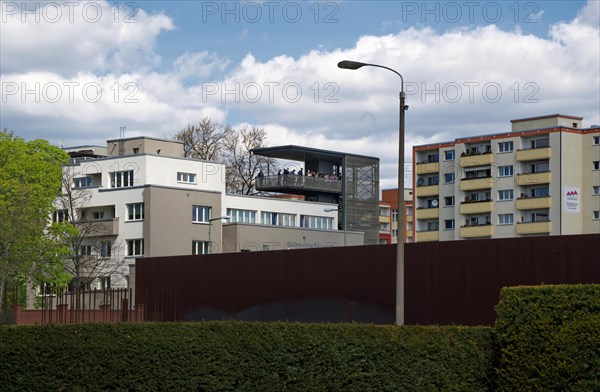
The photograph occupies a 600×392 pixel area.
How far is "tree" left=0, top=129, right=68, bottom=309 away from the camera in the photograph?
64688 millimetres

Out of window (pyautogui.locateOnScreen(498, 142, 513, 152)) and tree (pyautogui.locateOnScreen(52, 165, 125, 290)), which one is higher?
window (pyautogui.locateOnScreen(498, 142, 513, 152))

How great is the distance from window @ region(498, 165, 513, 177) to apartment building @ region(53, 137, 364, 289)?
89.5 feet

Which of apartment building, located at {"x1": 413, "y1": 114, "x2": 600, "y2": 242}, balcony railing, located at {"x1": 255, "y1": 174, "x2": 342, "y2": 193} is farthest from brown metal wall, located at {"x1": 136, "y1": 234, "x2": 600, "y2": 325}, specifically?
apartment building, located at {"x1": 413, "y1": 114, "x2": 600, "y2": 242}

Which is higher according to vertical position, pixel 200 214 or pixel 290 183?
pixel 290 183

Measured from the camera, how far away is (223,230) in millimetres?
89938

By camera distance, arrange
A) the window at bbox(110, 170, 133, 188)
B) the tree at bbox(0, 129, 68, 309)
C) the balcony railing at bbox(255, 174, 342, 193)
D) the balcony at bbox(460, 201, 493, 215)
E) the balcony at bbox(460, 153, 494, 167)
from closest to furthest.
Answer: the tree at bbox(0, 129, 68, 309)
the window at bbox(110, 170, 133, 188)
the balcony railing at bbox(255, 174, 342, 193)
the balcony at bbox(460, 201, 493, 215)
the balcony at bbox(460, 153, 494, 167)

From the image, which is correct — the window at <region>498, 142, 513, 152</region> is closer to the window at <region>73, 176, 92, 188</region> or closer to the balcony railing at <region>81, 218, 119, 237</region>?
the window at <region>73, 176, 92, 188</region>

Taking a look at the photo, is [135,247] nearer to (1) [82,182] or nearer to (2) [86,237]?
(2) [86,237]

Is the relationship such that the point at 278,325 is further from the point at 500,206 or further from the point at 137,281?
the point at 500,206

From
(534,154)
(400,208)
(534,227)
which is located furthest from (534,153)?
(400,208)

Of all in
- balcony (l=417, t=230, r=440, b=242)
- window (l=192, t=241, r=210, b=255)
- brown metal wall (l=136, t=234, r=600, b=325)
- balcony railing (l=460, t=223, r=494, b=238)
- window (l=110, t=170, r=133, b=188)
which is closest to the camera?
brown metal wall (l=136, t=234, r=600, b=325)

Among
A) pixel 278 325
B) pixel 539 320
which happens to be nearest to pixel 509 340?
pixel 539 320

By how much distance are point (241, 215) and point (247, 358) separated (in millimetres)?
76724

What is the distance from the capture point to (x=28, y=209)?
65.5 m
